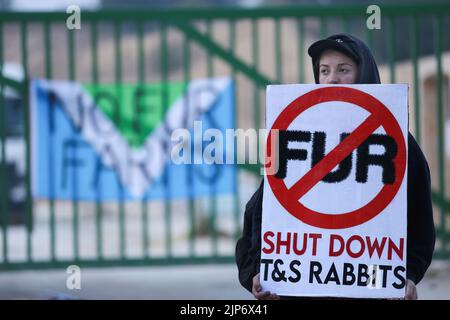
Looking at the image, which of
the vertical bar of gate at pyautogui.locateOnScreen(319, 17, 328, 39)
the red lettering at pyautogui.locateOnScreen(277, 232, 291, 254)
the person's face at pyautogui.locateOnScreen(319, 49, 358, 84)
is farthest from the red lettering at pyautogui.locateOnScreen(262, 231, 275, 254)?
the vertical bar of gate at pyautogui.locateOnScreen(319, 17, 328, 39)

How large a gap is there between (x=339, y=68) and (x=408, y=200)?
0.56m

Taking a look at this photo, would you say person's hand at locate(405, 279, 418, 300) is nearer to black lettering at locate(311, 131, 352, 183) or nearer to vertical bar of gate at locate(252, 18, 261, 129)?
black lettering at locate(311, 131, 352, 183)

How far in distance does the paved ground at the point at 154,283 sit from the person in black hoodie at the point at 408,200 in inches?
142

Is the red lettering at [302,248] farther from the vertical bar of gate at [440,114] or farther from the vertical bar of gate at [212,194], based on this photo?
the vertical bar of gate at [440,114]

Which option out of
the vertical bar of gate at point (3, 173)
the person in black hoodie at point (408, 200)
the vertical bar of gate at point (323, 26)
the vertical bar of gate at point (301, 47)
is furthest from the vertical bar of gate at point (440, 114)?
the person in black hoodie at point (408, 200)

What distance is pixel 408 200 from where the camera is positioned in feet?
11.8

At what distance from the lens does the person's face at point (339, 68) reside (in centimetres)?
375

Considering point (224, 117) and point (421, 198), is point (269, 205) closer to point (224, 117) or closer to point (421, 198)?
point (421, 198)

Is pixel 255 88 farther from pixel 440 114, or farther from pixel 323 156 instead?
pixel 323 156
